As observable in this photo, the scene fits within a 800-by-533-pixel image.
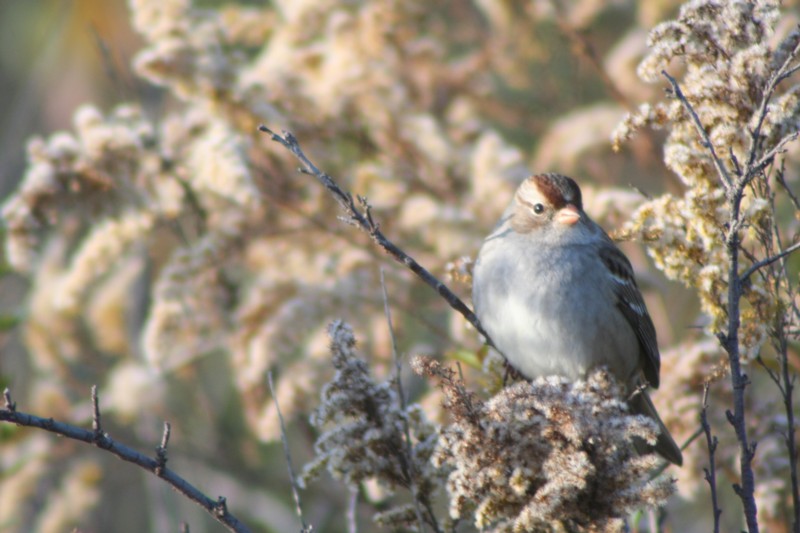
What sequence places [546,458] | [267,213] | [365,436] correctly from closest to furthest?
[546,458] < [365,436] < [267,213]

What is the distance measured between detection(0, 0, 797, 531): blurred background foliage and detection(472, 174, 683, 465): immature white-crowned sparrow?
117 millimetres

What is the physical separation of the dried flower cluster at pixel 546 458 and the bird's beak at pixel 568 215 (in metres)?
1.23

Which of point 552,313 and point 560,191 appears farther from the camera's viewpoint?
point 560,191

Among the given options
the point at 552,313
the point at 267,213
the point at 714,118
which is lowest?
the point at 714,118

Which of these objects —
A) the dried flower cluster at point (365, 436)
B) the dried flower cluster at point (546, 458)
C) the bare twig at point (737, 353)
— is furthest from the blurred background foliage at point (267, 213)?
the bare twig at point (737, 353)

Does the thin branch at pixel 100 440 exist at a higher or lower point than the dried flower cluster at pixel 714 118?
lower

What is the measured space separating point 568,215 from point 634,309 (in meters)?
0.35

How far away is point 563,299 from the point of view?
290 cm

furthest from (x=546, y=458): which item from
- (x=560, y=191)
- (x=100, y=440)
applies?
(x=560, y=191)

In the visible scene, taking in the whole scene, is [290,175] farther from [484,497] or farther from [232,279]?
[484,497]

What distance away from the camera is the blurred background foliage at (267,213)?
3291 millimetres

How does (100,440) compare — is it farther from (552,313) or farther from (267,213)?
(267,213)

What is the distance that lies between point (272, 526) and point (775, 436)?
2200mm

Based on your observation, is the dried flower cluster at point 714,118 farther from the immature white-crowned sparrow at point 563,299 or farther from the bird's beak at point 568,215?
the bird's beak at point 568,215
